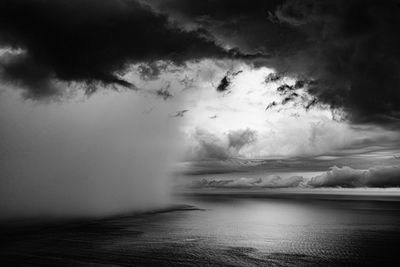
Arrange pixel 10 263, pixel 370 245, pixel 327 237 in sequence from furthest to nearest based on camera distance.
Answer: pixel 327 237, pixel 370 245, pixel 10 263

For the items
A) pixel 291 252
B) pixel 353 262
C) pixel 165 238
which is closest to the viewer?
pixel 353 262

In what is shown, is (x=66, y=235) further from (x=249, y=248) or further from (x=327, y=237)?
(x=327, y=237)

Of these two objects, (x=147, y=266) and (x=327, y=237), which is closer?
(x=147, y=266)

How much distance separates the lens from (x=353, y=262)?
174ft

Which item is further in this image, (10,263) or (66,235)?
(66,235)

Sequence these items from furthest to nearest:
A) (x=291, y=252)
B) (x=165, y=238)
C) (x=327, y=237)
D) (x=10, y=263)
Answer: (x=327, y=237), (x=165, y=238), (x=291, y=252), (x=10, y=263)

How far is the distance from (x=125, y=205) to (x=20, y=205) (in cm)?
5295

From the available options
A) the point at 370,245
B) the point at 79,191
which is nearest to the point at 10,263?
the point at 370,245

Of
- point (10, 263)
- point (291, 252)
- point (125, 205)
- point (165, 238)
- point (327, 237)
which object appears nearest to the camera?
point (10, 263)

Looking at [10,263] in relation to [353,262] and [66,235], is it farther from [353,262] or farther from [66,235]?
[353,262]

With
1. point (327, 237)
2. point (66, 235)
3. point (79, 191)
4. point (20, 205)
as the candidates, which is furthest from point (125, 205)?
point (327, 237)

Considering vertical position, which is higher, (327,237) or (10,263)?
(10,263)

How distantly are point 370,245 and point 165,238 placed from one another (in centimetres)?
4601

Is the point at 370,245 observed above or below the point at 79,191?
below
